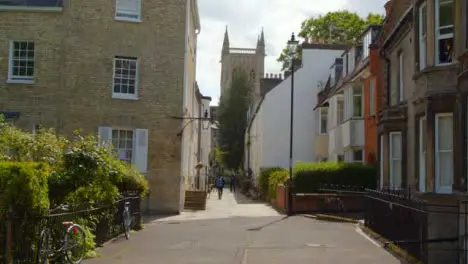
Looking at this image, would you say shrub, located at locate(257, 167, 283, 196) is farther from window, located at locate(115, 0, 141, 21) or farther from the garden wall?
window, located at locate(115, 0, 141, 21)

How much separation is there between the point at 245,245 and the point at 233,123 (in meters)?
69.6

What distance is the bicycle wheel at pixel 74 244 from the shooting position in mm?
11922

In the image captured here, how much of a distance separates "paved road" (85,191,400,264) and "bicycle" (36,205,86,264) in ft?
2.77

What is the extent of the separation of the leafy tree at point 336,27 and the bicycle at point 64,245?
4463 centimetres

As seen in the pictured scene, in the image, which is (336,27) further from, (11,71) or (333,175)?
(11,71)

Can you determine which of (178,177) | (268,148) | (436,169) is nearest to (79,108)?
(178,177)

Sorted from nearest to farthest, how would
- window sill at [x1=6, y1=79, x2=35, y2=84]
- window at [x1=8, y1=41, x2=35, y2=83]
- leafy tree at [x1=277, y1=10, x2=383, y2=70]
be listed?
window sill at [x1=6, y1=79, x2=35, y2=84]
window at [x1=8, y1=41, x2=35, y2=83]
leafy tree at [x1=277, y1=10, x2=383, y2=70]

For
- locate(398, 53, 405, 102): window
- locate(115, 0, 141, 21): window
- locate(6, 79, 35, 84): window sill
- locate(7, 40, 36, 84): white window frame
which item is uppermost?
locate(115, 0, 141, 21): window

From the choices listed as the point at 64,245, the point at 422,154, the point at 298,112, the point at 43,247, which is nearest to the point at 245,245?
the point at 422,154

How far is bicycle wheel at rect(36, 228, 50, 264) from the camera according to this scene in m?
11.0

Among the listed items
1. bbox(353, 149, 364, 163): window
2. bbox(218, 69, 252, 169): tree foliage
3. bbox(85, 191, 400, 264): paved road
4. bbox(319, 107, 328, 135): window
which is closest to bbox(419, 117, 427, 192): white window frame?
bbox(85, 191, 400, 264): paved road

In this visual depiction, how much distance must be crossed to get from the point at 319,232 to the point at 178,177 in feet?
31.4

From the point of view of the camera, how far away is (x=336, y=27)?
56469 millimetres

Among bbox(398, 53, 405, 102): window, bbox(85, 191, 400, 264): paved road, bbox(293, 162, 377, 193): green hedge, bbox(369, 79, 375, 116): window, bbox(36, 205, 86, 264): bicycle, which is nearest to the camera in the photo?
bbox(36, 205, 86, 264): bicycle
